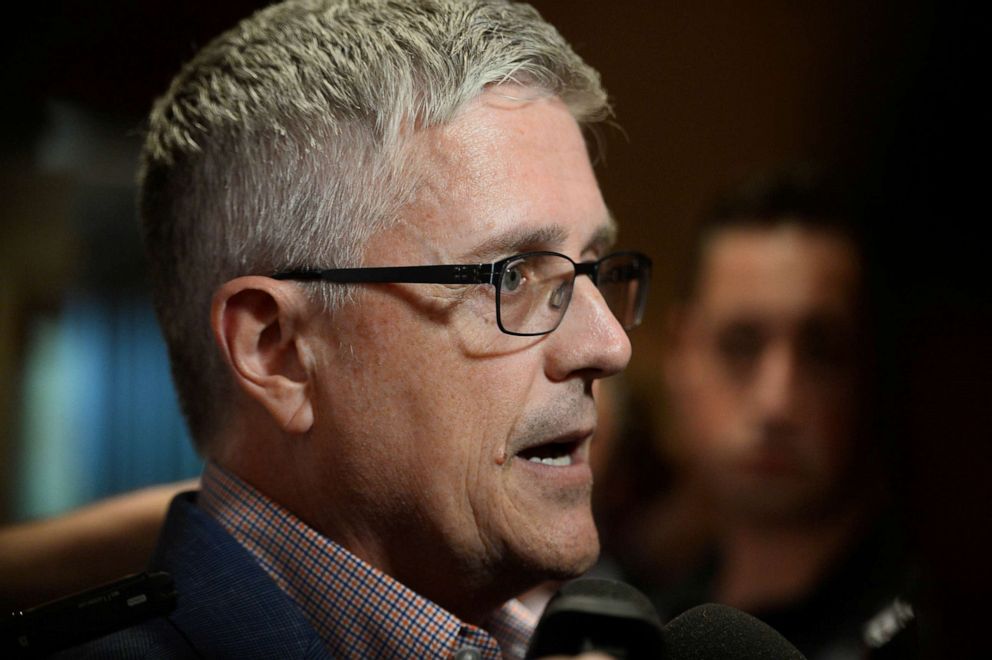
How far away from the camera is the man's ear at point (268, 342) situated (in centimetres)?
134

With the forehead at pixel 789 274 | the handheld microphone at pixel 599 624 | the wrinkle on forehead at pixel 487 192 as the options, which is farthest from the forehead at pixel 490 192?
the forehead at pixel 789 274

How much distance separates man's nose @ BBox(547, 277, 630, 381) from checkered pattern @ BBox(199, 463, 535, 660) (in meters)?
0.37

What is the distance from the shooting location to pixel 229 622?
122 centimetres

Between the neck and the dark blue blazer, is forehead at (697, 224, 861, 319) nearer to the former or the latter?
the neck

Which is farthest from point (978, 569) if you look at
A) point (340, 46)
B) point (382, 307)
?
point (340, 46)

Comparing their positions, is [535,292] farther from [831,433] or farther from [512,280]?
[831,433]

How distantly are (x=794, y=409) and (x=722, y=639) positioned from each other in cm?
131

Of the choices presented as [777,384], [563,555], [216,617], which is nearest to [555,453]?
[563,555]

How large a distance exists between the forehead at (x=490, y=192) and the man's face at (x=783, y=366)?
1.16 m

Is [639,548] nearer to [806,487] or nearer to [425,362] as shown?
[806,487]

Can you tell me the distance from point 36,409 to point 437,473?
85.2 inches

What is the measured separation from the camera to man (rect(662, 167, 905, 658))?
2.30m

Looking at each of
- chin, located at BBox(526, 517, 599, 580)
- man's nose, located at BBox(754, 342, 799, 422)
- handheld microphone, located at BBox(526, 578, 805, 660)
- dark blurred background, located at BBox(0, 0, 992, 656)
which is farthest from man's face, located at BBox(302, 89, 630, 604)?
man's nose, located at BBox(754, 342, 799, 422)

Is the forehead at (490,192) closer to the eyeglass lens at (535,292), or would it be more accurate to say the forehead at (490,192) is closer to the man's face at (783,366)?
the eyeglass lens at (535,292)
